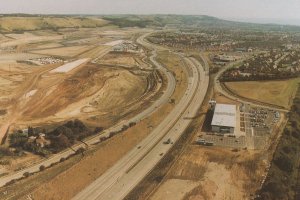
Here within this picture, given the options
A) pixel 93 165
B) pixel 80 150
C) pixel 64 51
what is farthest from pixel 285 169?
pixel 64 51

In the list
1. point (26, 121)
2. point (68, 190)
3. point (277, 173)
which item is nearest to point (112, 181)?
point (68, 190)

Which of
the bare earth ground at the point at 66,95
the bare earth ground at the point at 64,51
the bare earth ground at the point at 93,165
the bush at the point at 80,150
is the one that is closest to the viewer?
the bare earth ground at the point at 93,165

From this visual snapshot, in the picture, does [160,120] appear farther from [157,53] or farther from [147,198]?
[157,53]

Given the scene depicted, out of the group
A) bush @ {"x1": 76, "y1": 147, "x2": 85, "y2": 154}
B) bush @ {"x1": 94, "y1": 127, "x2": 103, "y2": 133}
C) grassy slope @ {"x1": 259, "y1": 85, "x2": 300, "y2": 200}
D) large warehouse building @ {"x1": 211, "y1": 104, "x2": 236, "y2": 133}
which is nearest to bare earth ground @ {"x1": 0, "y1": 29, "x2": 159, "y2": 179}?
bush @ {"x1": 94, "y1": 127, "x2": 103, "y2": 133}

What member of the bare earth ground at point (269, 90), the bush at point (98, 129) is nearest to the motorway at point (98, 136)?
the bush at point (98, 129)

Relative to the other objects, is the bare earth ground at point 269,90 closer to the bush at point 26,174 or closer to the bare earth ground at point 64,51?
the bush at point 26,174

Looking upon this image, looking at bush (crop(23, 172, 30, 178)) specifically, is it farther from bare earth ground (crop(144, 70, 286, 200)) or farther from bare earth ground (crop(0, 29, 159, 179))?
bare earth ground (crop(144, 70, 286, 200))
